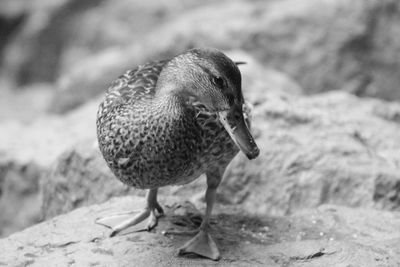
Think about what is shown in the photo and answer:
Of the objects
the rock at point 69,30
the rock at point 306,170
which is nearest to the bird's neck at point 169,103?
the rock at point 306,170

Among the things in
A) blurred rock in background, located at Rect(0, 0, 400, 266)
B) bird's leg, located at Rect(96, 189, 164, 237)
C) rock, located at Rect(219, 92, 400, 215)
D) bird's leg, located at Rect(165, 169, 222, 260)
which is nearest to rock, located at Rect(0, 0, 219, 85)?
blurred rock in background, located at Rect(0, 0, 400, 266)

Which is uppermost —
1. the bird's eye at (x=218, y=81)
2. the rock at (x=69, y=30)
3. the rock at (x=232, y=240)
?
the bird's eye at (x=218, y=81)

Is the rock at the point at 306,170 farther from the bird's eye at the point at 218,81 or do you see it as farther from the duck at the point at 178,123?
the bird's eye at the point at 218,81

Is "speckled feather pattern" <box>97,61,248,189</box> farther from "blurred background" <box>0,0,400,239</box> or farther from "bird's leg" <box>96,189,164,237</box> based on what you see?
"blurred background" <box>0,0,400,239</box>

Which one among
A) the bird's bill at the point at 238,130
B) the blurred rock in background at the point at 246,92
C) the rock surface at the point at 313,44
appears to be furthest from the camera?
the rock surface at the point at 313,44

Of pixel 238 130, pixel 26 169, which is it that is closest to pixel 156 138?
pixel 238 130

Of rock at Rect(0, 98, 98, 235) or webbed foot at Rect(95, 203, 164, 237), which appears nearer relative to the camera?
webbed foot at Rect(95, 203, 164, 237)

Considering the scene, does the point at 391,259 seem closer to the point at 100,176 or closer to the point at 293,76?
the point at 100,176
